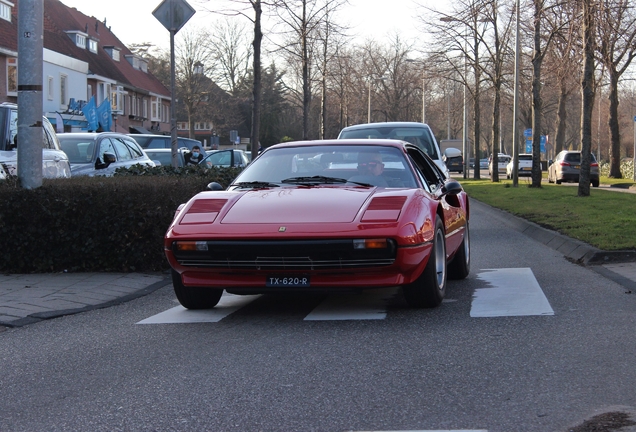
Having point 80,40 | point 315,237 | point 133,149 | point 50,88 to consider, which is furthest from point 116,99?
point 315,237

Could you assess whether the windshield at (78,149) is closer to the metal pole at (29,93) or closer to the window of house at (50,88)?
the metal pole at (29,93)

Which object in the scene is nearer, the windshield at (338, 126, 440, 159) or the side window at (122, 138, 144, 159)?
the windshield at (338, 126, 440, 159)

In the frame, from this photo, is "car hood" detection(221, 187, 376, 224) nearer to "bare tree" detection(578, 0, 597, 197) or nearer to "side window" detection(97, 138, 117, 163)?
"side window" detection(97, 138, 117, 163)

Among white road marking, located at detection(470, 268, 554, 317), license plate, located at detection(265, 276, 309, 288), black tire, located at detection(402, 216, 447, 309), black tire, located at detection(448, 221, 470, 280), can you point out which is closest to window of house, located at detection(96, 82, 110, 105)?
black tire, located at detection(448, 221, 470, 280)

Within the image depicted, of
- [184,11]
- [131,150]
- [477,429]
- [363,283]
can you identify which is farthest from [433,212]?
[131,150]

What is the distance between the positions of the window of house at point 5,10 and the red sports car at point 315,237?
132 ft

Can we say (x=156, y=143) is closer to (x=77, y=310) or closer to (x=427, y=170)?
(x=427, y=170)

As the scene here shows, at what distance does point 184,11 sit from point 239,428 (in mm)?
10803

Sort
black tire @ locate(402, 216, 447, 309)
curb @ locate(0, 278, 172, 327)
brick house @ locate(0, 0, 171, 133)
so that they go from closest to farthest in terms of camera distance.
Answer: black tire @ locate(402, 216, 447, 309)
curb @ locate(0, 278, 172, 327)
brick house @ locate(0, 0, 171, 133)

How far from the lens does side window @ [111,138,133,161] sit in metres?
17.8

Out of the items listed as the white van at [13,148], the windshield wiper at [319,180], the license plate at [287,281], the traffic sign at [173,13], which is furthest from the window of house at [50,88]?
the license plate at [287,281]

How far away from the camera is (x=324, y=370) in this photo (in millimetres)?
4770

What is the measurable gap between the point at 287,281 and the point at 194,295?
Answer: 1.04 m

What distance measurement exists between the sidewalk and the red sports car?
1.20 metres
